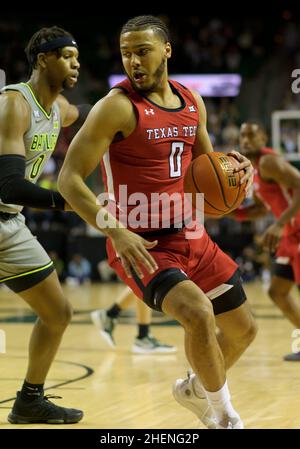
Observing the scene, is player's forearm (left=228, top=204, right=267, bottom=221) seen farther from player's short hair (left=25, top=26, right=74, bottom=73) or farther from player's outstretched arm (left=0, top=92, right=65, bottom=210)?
player's outstretched arm (left=0, top=92, right=65, bottom=210)

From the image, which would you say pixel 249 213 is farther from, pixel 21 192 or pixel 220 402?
pixel 220 402

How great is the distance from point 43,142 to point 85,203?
1.07 m

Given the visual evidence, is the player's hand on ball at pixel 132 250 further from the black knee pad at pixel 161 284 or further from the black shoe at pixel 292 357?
the black shoe at pixel 292 357

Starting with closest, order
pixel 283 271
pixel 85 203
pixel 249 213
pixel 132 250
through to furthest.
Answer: pixel 132 250, pixel 85 203, pixel 249 213, pixel 283 271

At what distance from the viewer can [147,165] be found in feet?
15.3

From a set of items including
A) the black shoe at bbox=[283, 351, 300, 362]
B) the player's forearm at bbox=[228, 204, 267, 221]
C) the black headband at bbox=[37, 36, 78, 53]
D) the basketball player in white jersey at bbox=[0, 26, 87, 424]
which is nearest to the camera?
the basketball player in white jersey at bbox=[0, 26, 87, 424]

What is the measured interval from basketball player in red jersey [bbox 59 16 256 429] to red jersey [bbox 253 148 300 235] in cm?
325

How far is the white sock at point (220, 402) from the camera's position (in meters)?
4.30

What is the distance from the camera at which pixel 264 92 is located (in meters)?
22.3

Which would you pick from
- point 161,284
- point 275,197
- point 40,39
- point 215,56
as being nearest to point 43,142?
point 40,39

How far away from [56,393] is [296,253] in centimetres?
299

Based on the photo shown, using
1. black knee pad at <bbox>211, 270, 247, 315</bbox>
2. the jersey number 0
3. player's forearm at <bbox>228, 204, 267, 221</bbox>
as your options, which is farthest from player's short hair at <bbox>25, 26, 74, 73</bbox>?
player's forearm at <bbox>228, 204, 267, 221</bbox>

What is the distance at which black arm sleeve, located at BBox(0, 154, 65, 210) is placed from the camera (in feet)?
15.4
